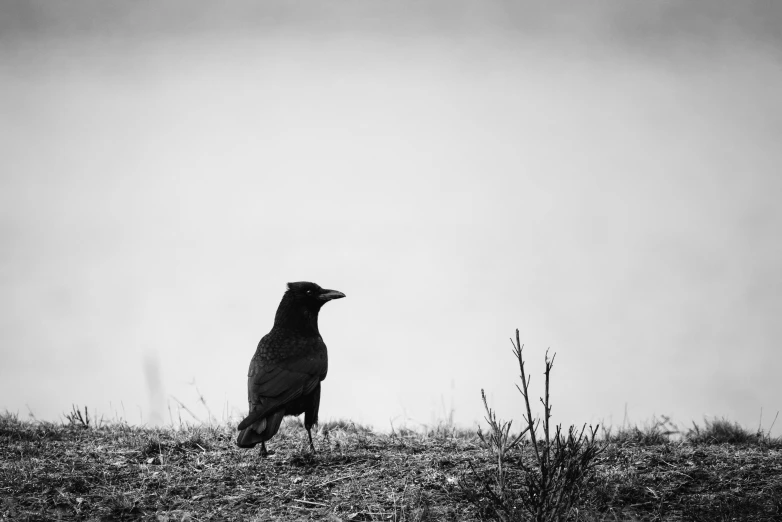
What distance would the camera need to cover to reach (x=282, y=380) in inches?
331

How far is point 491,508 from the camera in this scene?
5.89 metres

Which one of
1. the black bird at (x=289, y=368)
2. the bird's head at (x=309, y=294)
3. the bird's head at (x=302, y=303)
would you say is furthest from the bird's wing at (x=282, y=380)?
the bird's head at (x=309, y=294)

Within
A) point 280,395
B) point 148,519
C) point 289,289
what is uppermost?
point 289,289

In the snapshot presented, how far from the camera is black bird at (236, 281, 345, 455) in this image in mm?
7742

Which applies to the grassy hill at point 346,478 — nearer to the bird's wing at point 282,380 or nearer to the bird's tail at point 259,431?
the bird's tail at point 259,431

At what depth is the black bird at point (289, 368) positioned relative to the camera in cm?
774

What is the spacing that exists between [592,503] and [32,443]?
19.9 feet

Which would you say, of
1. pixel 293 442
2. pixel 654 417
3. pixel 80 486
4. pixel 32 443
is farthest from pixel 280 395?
pixel 654 417

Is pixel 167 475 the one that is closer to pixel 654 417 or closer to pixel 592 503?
pixel 592 503

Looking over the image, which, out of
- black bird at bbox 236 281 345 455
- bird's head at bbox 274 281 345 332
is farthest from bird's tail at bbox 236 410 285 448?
bird's head at bbox 274 281 345 332

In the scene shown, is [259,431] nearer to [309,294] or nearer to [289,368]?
[289,368]

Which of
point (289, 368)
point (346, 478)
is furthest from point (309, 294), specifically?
point (346, 478)

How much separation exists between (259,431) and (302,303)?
2.54 metres

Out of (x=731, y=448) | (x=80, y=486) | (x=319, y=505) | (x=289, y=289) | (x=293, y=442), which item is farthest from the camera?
(x=289, y=289)
